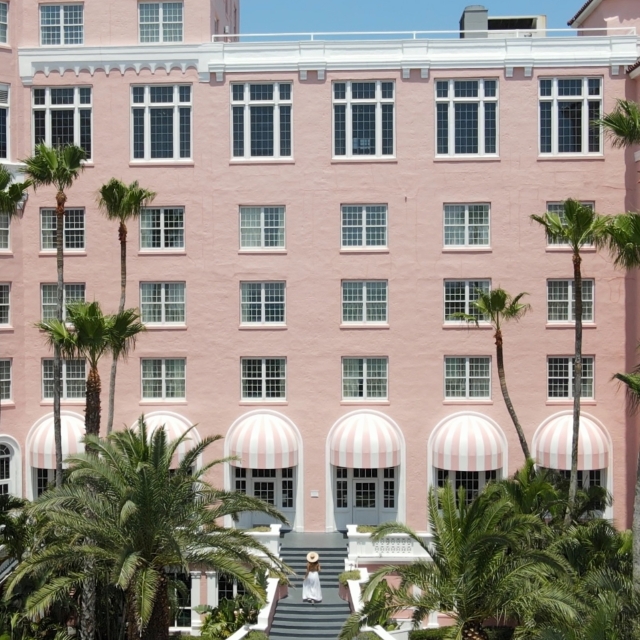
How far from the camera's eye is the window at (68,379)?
3841cm

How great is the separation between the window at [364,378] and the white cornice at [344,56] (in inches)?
486

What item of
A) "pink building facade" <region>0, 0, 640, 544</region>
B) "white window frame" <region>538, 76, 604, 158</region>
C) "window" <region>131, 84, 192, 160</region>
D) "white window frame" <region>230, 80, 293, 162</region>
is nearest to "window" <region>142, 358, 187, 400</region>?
"pink building facade" <region>0, 0, 640, 544</region>

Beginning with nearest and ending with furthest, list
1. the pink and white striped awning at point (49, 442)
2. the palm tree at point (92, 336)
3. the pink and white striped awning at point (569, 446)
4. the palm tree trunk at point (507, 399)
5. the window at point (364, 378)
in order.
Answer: the palm tree at point (92, 336) < the palm tree trunk at point (507, 399) < the pink and white striped awning at point (569, 446) < the pink and white striped awning at point (49, 442) < the window at point (364, 378)

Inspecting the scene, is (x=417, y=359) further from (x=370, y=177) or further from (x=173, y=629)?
(x=173, y=629)

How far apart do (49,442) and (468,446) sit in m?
17.3

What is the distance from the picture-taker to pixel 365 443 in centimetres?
3628

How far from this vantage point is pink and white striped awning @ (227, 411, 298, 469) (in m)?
36.5

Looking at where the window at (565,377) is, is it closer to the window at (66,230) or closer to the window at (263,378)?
the window at (263,378)

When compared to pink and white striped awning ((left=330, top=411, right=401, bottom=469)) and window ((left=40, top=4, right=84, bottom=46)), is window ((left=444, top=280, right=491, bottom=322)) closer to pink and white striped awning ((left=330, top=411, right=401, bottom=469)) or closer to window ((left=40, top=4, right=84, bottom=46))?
pink and white striped awning ((left=330, top=411, right=401, bottom=469))

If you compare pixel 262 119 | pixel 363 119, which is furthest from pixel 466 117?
pixel 262 119

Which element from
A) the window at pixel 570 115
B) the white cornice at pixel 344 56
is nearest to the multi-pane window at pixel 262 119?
the white cornice at pixel 344 56

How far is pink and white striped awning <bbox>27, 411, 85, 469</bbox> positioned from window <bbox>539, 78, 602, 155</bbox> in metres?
22.9

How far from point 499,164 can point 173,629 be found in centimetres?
2304

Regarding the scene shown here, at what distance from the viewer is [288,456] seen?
36.8 meters
